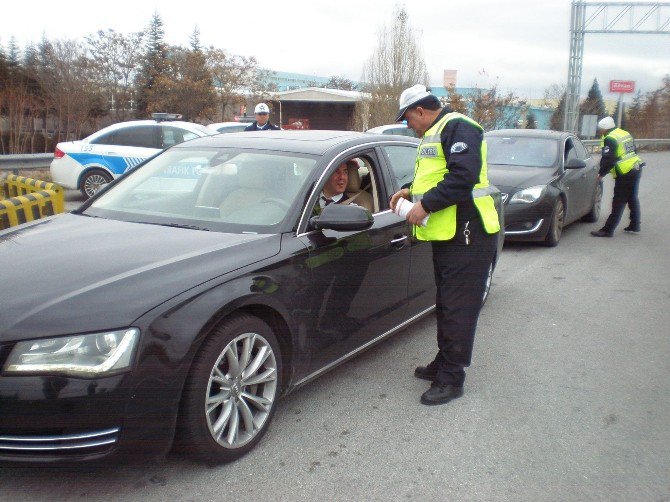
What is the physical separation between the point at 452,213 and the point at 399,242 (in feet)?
2.42

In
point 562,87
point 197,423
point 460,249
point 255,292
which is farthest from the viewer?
point 562,87

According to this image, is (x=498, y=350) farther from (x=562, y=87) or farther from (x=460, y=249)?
(x=562, y=87)

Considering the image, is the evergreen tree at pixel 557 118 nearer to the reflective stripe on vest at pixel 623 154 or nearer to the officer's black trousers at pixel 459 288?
the reflective stripe on vest at pixel 623 154

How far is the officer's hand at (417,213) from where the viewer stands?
3939 mm

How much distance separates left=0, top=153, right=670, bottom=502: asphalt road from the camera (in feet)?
10.5

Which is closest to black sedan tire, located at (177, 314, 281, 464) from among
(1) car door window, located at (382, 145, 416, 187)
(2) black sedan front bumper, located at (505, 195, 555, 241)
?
(1) car door window, located at (382, 145, 416, 187)

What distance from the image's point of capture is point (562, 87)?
45.3 m

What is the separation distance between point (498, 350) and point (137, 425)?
3135mm

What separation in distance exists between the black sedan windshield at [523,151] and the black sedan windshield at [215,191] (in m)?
→ 6.53

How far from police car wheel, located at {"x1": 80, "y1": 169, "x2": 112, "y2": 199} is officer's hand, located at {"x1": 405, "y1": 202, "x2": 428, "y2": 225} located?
10473mm

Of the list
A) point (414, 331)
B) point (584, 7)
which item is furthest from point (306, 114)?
point (414, 331)

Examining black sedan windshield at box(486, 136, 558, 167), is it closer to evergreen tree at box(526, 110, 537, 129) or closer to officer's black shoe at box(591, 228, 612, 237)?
officer's black shoe at box(591, 228, 612, 237)

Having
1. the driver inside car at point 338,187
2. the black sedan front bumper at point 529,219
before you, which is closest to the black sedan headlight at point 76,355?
the driver inside car at point 338,187

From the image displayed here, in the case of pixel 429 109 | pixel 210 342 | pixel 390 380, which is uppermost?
pixel 429 109
